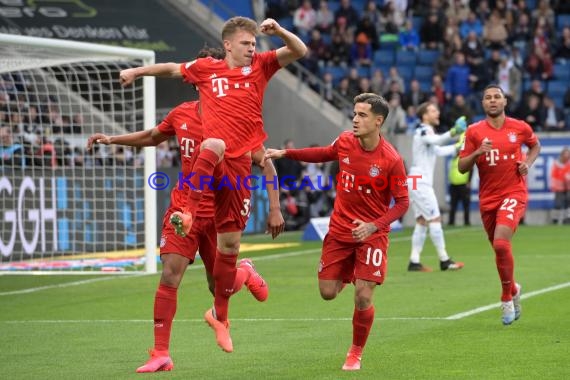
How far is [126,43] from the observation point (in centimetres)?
2973

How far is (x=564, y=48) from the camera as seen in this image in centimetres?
3459

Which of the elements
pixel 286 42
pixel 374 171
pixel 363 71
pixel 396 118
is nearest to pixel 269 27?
pixel 286 42

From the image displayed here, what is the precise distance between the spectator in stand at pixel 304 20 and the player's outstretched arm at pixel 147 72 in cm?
2486

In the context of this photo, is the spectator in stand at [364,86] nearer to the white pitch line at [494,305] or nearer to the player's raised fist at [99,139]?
the white pitch line at [494,305]

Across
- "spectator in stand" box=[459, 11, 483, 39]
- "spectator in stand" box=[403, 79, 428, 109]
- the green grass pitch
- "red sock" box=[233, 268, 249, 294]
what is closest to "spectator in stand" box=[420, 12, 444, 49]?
"spectator in stand" box=[459, 11, 483, 39]

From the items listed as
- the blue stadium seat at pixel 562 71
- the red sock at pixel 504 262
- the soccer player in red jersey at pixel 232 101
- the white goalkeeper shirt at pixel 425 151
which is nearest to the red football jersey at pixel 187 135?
the soccer player in red jersey at pixel 232 101

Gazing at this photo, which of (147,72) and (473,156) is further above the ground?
(147,72)

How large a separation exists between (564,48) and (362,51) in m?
5.43

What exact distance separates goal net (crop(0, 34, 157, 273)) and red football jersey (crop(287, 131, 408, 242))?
27.6 feet

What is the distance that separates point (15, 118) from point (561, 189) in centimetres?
1601

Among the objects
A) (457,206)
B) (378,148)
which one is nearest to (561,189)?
(457,206)

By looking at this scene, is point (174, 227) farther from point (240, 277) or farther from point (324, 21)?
point (324, 21)

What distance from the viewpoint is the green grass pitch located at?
374 inches

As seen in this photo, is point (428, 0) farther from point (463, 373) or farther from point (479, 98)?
point (463, 373)
